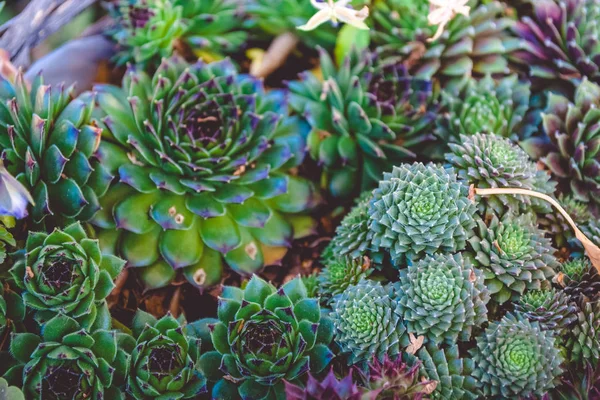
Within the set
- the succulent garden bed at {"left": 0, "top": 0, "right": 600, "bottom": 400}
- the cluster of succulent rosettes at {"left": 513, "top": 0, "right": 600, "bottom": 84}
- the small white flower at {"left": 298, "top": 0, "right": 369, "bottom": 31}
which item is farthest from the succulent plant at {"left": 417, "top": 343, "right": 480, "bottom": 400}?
the cluster of succulent rosettes at {"left": 513, "top": 0, "right": 600, "bottom": 84}

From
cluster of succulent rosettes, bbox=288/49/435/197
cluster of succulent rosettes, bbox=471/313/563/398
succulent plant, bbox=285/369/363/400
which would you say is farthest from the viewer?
cluster of succulent rosettes, bbox=288/49/435/197

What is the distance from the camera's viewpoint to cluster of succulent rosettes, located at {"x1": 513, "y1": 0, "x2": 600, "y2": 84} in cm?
148

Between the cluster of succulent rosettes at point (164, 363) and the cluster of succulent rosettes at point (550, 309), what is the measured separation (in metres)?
0.64

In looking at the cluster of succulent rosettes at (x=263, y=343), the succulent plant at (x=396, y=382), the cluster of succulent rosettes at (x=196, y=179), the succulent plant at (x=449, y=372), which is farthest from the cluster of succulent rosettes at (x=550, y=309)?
the cluster of succulent rosettes at (x=196, y=179)

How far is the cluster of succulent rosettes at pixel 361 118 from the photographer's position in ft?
4.81

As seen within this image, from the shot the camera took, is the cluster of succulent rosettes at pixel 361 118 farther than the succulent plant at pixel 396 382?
Yes

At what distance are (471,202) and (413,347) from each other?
0.99 ft

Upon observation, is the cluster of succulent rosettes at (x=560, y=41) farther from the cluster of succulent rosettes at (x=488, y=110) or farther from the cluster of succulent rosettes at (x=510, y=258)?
the cluster of succulent rosettes at (x=510, y=258)

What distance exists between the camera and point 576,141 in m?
1.38

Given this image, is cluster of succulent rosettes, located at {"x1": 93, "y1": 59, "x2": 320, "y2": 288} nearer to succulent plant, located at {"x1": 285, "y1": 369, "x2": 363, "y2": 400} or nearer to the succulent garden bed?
the succulent garden bed

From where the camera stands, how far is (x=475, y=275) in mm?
1107

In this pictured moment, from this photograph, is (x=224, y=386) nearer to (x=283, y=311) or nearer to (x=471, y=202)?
(x=283, y=311)

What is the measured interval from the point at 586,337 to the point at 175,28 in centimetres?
125

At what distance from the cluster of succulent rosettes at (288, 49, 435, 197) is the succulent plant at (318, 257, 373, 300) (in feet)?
0.91
